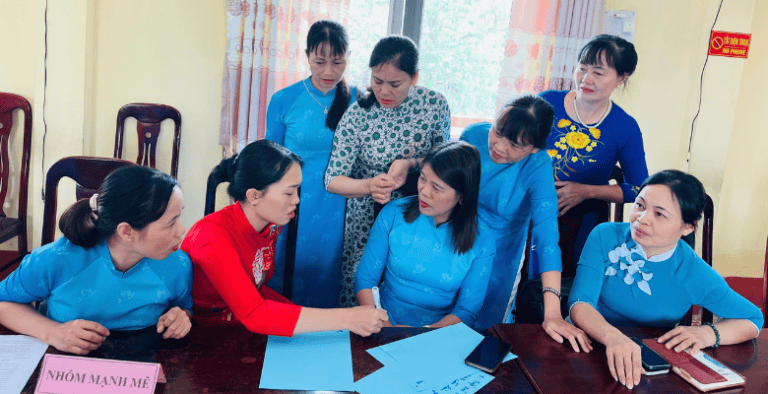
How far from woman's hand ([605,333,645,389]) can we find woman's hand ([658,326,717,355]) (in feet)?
0.52

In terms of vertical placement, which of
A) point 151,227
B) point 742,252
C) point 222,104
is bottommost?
point 742,252

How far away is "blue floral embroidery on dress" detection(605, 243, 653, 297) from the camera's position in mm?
1426

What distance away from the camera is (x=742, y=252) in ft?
11.4

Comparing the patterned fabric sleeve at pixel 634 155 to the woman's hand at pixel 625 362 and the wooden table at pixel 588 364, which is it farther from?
the woman's hand at pixel 625 362

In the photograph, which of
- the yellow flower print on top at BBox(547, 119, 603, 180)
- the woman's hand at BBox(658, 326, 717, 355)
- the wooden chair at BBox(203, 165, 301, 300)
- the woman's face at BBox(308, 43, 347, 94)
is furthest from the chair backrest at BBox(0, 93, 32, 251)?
the woman's hand at BBox(658, 326, 717, 355)

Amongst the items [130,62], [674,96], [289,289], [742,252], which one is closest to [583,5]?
[674,96]

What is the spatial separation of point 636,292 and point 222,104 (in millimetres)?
2352

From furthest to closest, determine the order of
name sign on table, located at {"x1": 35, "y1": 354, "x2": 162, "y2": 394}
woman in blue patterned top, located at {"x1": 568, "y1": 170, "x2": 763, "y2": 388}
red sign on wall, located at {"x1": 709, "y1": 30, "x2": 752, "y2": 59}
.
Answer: red sign on wall, located at {"x1": 709, "y1": 30, "x2": 752, "y2": 59}, woman in blue patterned top, located at {"x1": 568, "y1": 170, "x2": 763, "y2": 388}, name sign on table, located at {"x1": 35, "y1": 354, "x2": 162, "y2": 394}

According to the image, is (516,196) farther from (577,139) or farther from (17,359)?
(17,359)

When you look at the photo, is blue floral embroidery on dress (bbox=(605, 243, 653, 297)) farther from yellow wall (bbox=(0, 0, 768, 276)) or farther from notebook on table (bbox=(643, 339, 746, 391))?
yellow wall (bbox=(0, 0, 768, 276))

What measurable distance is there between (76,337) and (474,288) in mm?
1024

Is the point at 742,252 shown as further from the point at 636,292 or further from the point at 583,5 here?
the point at 636,292

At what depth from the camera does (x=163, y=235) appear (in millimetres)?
1199

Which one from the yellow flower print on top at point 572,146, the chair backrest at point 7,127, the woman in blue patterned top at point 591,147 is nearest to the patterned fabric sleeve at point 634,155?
the woman in blue patterned top at point 591,147
